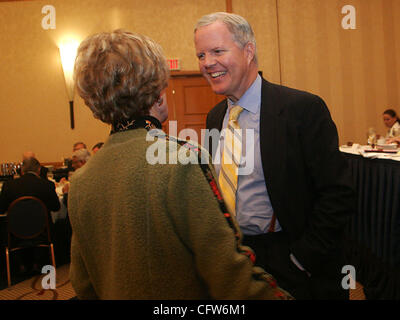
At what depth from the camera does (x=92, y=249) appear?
3.05 feet

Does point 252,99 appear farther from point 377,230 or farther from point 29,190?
point 29,190

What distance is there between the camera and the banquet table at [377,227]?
105 inches

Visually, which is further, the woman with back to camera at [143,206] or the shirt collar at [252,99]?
the shirt collar at [252,99]

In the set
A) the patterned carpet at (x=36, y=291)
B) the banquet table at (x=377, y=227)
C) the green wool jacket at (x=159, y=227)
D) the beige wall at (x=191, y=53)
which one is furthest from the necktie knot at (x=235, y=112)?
the beige wall at (x=191, y=53)

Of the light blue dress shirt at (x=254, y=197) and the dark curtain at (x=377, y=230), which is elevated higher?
the light blue dress shirt at (x=254, y=197)

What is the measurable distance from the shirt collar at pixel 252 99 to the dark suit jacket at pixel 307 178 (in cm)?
11

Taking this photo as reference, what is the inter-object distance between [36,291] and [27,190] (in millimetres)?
1000

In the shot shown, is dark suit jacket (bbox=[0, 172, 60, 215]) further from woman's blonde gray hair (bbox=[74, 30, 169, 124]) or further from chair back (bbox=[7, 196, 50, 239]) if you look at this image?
woman's blonde gray hair (bbox=[74, 30, 169, 124])

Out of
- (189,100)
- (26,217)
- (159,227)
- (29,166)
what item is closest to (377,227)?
(159,227)

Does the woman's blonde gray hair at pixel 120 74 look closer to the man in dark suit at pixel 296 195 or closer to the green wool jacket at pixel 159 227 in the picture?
the green wool jacket at pixel 159 227

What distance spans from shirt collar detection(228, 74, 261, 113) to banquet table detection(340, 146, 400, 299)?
186cm

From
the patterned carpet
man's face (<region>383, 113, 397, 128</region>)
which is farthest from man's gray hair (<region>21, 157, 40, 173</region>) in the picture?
man's face (<region>383, 113, 397, 128</region>)
